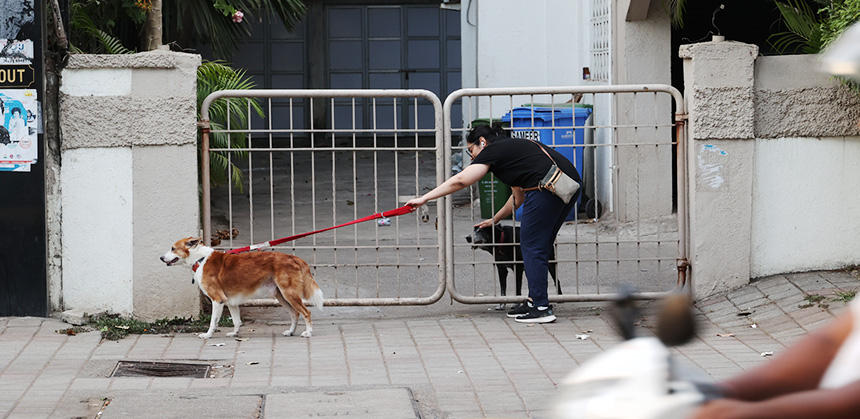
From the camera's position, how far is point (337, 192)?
17188 millimetres

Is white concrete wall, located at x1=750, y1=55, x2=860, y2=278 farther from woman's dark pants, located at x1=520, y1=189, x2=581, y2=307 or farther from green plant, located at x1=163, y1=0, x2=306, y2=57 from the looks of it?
green plant, located at x1=163, y1=0, x2=306, y2=57

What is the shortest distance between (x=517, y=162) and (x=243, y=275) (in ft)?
7.00

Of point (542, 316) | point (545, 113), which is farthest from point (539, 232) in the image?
point (545, 113)

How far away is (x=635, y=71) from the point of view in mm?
12977

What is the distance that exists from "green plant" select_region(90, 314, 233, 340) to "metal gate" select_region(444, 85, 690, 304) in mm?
1897

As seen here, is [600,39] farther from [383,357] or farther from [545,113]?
[383,357]

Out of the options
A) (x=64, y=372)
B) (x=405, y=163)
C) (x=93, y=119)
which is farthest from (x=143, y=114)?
(x=405, y=163)

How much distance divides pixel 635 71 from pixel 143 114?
21.9 ft

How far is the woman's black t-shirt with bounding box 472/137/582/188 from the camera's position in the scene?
8.12 metres

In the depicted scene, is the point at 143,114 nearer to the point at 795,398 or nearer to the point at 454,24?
the point at 795,398

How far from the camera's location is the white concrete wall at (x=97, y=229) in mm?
8125

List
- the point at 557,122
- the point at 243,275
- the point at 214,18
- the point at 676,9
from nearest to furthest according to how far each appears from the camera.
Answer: the point at 243,275, the point at 676,9, the point at 557,122, the point at 214,18

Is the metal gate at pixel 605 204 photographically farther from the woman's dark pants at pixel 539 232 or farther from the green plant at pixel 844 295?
the green plant at pixel 844 295

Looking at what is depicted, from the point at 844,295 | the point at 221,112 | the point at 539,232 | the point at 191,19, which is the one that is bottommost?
the point at 844,295
